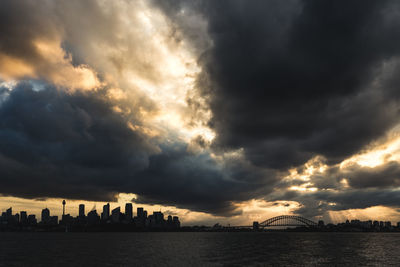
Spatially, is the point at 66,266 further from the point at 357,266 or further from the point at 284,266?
the point at 357,266

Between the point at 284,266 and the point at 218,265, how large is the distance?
1787cm

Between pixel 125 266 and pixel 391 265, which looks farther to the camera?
pixel 391 265

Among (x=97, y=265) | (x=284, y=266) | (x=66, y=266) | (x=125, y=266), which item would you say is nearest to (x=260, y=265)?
(x=284, y=266)

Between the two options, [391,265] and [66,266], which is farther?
[391,265]

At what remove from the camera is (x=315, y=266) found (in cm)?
8206

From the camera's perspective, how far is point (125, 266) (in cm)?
7962

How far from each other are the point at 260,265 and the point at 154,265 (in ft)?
95.1

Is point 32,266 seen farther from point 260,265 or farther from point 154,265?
point 260,265

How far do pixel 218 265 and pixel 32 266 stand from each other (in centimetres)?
4904

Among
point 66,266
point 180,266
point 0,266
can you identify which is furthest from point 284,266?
point 0,266

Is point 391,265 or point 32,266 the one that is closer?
point 32,266

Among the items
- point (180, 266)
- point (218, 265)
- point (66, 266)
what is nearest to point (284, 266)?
point (218, 265)

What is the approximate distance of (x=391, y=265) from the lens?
280ft

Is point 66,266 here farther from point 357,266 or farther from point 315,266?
point 357,266
